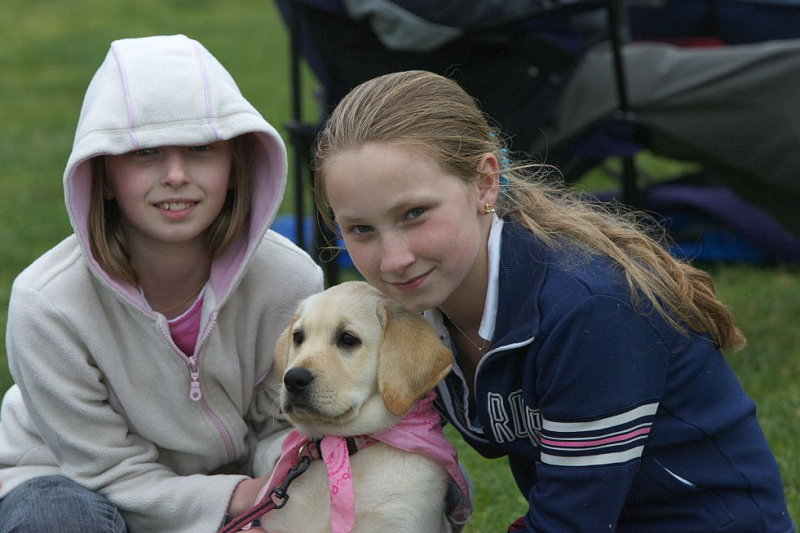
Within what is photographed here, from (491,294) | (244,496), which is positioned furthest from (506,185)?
(244,496)

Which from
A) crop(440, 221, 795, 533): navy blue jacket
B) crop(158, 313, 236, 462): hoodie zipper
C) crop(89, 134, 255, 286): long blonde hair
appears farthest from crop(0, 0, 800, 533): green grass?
crop(89, 134, 255, 286): long blonde hair

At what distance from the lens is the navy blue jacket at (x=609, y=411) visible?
2348 millimetres

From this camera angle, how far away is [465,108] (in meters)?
2.58

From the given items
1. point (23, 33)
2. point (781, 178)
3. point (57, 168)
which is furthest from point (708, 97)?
point (23, 33)

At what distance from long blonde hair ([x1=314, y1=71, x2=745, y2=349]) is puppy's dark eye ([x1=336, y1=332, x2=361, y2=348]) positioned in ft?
1.15

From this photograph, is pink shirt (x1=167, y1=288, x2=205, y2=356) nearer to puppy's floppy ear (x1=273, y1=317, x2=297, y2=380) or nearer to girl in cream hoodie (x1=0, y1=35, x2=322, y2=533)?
girl in cream hoodie (x1=0, y1=35, x2=322, y2=533)

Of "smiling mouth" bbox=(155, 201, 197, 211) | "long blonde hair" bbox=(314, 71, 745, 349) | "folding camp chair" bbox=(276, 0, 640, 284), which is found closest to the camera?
"long blonde hair" bbox=(314, 71, 745, 349)

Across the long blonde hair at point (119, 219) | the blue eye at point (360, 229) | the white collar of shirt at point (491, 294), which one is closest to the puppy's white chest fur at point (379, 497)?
the white collar of shirt at point (491, 294)

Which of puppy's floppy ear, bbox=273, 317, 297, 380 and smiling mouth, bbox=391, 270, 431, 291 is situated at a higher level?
smiling mouth, bbox=391, 270, 431, 291

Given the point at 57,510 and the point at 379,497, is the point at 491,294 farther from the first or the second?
the point at 57,510

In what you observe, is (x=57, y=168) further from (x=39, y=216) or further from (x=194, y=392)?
A: (x=194, y=392)

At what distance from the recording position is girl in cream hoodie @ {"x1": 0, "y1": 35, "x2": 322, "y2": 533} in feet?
9.14

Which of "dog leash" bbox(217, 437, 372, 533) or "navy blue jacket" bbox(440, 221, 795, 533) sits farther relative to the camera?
→ "dog leash" bbox(217, 437, 372, 533)

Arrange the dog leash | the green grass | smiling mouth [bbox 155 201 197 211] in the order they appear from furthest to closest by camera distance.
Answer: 1. the green grass
2. smiling mouth [bbox 155 201 197 211]
3. the dog leash
